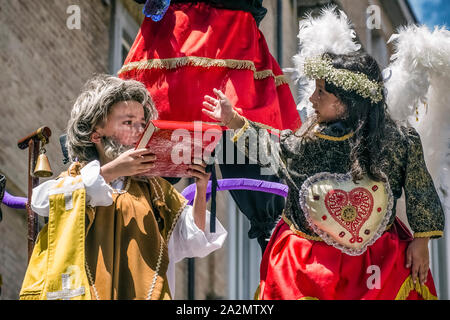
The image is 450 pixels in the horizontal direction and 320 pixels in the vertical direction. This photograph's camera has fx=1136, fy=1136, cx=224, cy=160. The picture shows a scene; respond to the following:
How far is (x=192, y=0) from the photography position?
6766 millimetres

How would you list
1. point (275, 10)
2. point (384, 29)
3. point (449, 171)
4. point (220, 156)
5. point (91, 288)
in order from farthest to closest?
1. point (275, 10)
2. point (384, 29)
3. point (220, 156)
4. point (449, 171)
5. point (91, 288)

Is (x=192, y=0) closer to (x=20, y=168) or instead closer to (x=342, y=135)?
(x=342, y=135)

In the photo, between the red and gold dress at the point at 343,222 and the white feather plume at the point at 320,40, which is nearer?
the red and gold dress at the point at 343,222

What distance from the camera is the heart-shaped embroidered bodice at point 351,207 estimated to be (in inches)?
213

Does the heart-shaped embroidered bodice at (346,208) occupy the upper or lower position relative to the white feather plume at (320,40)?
lower

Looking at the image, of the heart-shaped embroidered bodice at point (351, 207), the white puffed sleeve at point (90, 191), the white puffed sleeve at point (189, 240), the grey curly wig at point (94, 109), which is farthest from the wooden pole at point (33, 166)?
the heart-shaped embroidered bodice at point (351, 207)

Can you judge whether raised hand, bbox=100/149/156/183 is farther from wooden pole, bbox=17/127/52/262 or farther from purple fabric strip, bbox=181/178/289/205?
purple fabric strip, bbox=181/178/289/205

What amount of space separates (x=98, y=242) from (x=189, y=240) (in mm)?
498

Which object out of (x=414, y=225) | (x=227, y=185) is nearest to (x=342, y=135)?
(x=414, y=225)

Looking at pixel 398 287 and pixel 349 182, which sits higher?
pixel 349 182

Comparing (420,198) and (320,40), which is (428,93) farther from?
(420,198)

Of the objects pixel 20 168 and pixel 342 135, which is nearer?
pixel 342 135

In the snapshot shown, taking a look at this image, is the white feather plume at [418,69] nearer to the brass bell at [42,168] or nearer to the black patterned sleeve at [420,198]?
the black patterned sleeve at [420,198]

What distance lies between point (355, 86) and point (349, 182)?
0.48 meters
